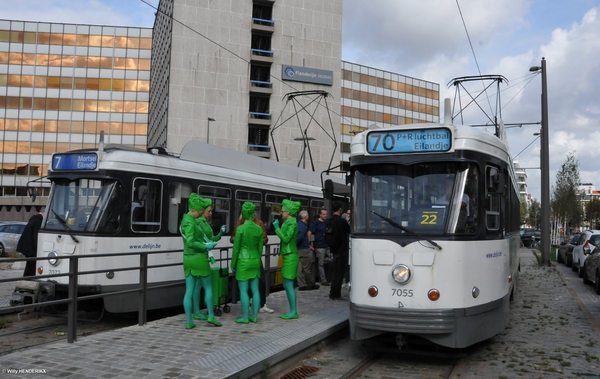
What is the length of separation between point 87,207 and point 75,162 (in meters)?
0.85

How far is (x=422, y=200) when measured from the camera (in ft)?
23.0

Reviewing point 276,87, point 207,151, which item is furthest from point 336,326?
point 276,87

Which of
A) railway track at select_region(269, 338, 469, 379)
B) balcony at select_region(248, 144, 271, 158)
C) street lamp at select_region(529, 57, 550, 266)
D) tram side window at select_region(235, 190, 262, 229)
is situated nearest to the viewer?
railway track at select_region(269, 338, 469, 379)

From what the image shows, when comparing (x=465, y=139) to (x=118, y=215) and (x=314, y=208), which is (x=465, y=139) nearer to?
(x=118, y=215)

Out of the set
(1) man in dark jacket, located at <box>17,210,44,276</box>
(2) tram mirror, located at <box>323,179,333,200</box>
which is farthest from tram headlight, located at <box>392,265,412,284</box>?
(1) man in dark jacket, located at <box>17,210,44,276</box>

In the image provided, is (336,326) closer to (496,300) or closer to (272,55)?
(496,300)

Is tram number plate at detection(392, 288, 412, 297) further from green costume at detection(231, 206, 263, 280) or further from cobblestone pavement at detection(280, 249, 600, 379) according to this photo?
green costume at detection(231, 206, 263, 280)

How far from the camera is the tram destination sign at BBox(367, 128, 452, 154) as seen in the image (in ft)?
23.3

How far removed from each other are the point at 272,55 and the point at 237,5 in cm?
538

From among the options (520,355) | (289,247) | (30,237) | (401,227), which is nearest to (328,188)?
(289,247)

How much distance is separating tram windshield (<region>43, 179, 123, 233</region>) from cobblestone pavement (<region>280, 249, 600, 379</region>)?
409 centimetres

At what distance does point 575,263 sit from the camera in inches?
870

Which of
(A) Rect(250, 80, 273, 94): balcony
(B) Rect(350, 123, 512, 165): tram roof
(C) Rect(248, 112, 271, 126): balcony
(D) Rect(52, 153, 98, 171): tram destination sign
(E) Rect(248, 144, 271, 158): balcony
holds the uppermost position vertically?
(A) Rect(250, 80, 273, 94): balcony

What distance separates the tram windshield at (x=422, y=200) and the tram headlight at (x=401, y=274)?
43 cm
